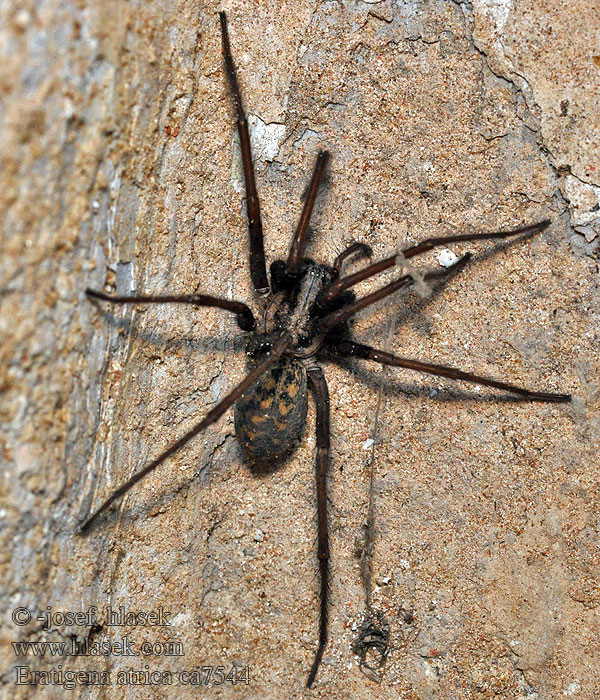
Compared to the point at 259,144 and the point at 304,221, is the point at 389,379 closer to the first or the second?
the point at 304,221

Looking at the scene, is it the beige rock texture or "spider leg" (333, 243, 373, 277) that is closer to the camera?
the beige rock texture

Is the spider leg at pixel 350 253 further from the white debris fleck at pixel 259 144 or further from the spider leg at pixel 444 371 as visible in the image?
the white debris fleck at pixel 259 144

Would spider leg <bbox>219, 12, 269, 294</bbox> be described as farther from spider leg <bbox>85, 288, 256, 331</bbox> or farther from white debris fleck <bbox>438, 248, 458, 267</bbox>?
white debris fleck <bbox>438, 248, 458, 267</bbox>

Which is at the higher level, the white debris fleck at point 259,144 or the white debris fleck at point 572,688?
the white debris fleck at point 259,144

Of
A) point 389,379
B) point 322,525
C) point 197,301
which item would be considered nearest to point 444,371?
point 389,379

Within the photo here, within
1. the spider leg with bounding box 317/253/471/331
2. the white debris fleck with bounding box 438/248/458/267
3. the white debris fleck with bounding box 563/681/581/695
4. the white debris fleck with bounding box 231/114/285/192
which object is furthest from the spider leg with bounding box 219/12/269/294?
the white debris fleck with bounding box 563/681/581/695

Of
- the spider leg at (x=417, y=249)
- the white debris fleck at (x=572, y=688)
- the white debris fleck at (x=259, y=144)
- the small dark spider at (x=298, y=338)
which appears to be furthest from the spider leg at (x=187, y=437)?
the white debris fleck at (x=572, y=688)
